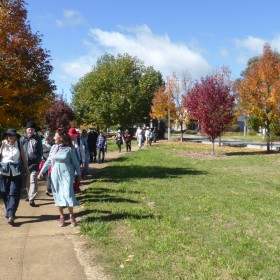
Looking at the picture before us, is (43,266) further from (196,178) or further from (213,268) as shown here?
(196,178)

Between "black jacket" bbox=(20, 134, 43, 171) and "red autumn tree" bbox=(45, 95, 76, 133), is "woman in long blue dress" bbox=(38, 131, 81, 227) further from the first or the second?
"red autumn tree" bbox=(45, 95, 76, 133)

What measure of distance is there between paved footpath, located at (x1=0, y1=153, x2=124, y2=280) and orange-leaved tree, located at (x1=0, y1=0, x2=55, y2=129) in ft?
19.3

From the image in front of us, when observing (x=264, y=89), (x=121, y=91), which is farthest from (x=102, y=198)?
(x=121, y=91)

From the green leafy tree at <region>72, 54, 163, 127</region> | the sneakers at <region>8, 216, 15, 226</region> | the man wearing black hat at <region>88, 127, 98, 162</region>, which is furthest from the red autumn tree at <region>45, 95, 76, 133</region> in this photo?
the green leafy tree at <region>72, 54, 163, 127</region>

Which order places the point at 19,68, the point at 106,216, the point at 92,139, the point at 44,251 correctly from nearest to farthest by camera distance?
the point at 44,251 → the point at 106,216 → the point at 19,68 → the point at 92,139

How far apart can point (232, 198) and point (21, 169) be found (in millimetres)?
5172

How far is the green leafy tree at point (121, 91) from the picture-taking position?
1668 inches

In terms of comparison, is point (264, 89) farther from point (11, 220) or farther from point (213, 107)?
point (11, 220)

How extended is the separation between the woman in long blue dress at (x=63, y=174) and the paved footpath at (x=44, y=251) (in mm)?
414

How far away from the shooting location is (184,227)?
684cm

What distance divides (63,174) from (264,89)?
22.0 m

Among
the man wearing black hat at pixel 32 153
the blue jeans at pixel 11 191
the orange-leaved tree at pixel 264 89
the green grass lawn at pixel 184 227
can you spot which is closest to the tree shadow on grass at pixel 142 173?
the green grass lawn at pixel 184 227

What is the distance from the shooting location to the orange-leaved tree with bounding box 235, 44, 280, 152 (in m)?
25.9

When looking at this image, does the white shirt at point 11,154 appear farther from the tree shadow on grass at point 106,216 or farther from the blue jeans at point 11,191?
the tree shadow on grass at point 106,216
